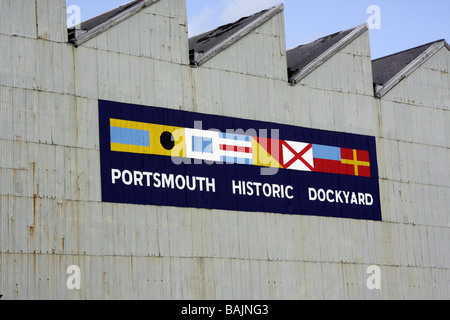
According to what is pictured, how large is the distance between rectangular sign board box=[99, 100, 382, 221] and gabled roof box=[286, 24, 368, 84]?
2726mm

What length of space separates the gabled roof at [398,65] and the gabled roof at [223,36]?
23.1 feet

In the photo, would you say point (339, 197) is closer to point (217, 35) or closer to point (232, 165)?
point (232, 165)

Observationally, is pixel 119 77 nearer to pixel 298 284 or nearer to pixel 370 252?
pixel 298 284

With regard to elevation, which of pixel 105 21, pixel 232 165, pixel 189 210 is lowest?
pixel 189 210

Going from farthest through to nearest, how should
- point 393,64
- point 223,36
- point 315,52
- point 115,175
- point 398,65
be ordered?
1. point 393,64
2. point 398,65
3. point 315,52
4. point 223,36
5. point 115,175

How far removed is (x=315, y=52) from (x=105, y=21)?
11165 millimetres

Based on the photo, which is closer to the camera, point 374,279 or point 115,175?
point 115,175

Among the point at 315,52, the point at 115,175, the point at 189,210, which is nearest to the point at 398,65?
the point at 315,52

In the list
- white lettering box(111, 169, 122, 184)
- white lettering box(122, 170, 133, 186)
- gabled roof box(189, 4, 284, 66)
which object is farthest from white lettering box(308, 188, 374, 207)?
white lettering box(111, 169, 122, 184)

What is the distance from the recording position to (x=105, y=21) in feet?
107

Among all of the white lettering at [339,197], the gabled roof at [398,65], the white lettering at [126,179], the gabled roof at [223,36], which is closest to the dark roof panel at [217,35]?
the gabled roof at [223,36]

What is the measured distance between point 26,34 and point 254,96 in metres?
10.1

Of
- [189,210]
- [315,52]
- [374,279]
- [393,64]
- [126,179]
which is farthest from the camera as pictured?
[393,64]

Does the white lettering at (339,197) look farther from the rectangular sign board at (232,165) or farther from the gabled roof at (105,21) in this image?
the gabled roof at (105,21)
